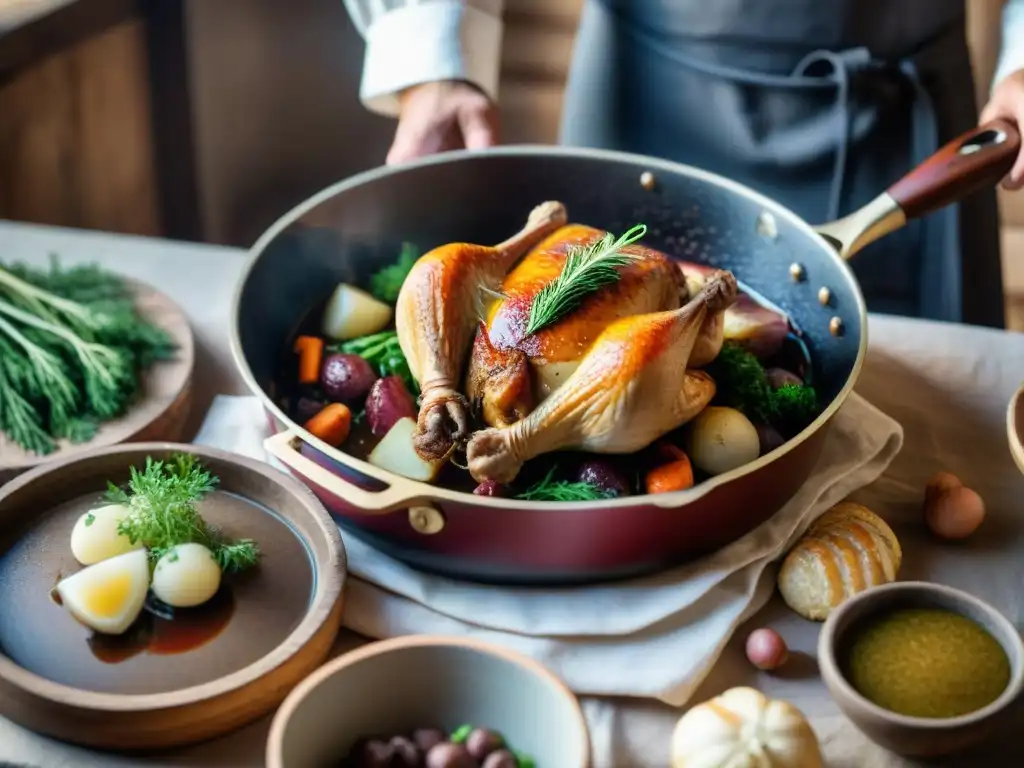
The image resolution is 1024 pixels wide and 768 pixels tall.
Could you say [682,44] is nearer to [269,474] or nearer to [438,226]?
[438,226]

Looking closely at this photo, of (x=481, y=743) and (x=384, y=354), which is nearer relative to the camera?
(x=481, y=743)

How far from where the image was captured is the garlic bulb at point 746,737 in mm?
829

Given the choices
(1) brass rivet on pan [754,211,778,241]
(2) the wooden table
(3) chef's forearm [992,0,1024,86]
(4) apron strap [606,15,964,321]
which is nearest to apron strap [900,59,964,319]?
(4) apron strap [606,15,964,321]

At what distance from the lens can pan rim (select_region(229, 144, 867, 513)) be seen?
927 mm

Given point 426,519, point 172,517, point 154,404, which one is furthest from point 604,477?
point 154,404

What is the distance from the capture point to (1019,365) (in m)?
1.38

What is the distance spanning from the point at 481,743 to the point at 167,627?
30 cm

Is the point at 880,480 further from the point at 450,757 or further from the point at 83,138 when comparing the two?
the point at 83,138

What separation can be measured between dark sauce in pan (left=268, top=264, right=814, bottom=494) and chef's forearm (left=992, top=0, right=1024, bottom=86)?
0.50 m

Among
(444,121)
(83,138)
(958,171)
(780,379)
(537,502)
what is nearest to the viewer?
(537,502)

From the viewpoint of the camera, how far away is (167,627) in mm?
960

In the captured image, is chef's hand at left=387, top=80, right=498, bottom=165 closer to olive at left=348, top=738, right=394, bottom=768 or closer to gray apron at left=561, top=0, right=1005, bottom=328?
gray apron at left=561, top=0, right=1005, bottom=328

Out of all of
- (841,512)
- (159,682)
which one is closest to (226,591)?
(159,682)

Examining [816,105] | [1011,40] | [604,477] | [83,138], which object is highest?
[1011,40]
